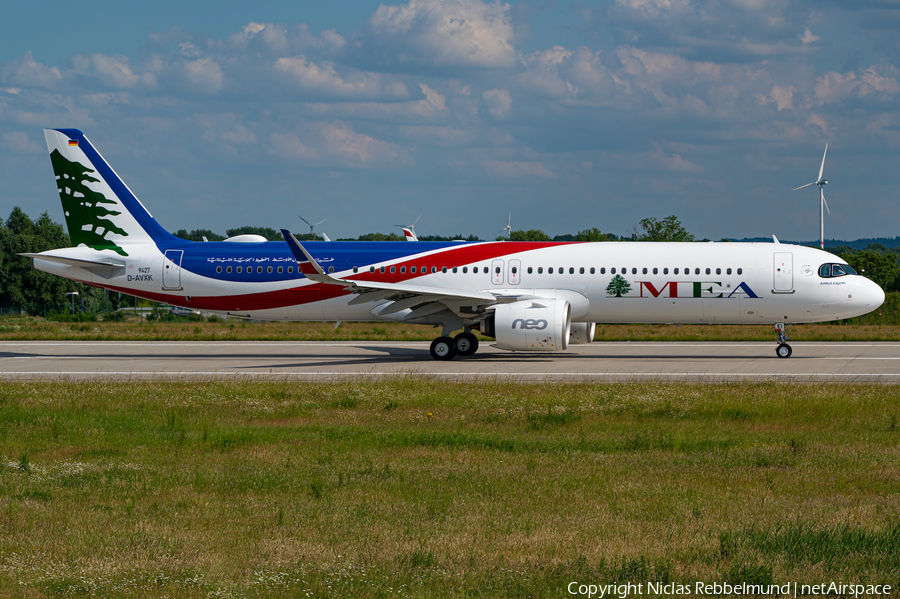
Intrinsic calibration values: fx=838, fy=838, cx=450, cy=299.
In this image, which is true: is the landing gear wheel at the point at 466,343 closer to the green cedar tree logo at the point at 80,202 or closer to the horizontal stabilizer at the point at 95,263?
the horizontal stabilizer at the point at 95,263

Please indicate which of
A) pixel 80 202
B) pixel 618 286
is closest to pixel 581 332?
pixel 618 286

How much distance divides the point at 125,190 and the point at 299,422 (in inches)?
752

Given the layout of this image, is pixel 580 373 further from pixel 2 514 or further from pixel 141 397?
pixel 2 514

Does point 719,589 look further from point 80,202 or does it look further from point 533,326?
point 80,202

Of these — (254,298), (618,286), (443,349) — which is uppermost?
(618,286)

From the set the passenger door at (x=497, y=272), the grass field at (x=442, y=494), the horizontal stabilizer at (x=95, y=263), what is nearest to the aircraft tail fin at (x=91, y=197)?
the horizontal stabilizer at (x=95, y=263)

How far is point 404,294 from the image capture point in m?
26.4

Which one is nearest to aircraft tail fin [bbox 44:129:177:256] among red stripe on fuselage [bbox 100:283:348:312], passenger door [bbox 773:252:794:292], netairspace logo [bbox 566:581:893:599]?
red stripe on fuselage [bbox 100:283:348:312]

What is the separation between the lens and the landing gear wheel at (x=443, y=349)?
1077 inches

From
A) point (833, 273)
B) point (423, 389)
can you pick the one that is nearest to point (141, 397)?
point (423, 389)

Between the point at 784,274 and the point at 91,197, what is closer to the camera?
the point at 784,274

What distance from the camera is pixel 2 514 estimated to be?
9070 millimetres

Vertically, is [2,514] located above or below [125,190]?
below

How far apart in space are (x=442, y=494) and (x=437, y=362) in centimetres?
1709
